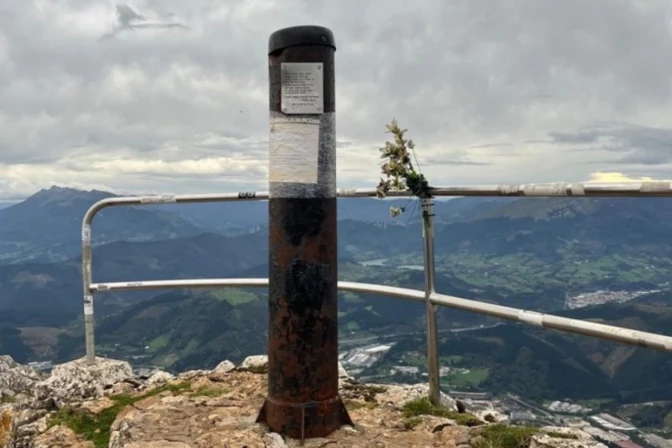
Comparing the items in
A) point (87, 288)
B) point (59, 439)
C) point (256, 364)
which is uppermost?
point (87, 288)

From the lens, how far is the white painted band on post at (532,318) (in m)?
3.23

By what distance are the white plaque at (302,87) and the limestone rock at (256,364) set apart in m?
2.44

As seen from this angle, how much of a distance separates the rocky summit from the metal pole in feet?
0.73

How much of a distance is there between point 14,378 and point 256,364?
2.92 m

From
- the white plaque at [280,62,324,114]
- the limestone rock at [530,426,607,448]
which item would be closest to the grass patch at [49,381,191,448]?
the white plaque at [280,62,324,114]

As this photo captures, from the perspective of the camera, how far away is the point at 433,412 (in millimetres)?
3918

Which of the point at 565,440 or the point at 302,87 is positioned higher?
the point at 302,87

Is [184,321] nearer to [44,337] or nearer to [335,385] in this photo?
[44,337]

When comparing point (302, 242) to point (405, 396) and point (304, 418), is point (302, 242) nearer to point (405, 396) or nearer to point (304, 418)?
point (304, 418)

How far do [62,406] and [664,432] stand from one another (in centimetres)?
4557

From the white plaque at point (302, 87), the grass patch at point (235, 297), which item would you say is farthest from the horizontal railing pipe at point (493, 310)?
the grass patch at point (235, 297)

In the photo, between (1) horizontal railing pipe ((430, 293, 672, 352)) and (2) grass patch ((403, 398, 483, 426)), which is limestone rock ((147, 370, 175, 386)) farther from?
(1) horizontal railing pipe ((430, 293, 672, 352))

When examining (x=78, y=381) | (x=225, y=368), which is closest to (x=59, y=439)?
(x=78, y=381)

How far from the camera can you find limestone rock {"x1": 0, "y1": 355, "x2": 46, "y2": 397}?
609cm
